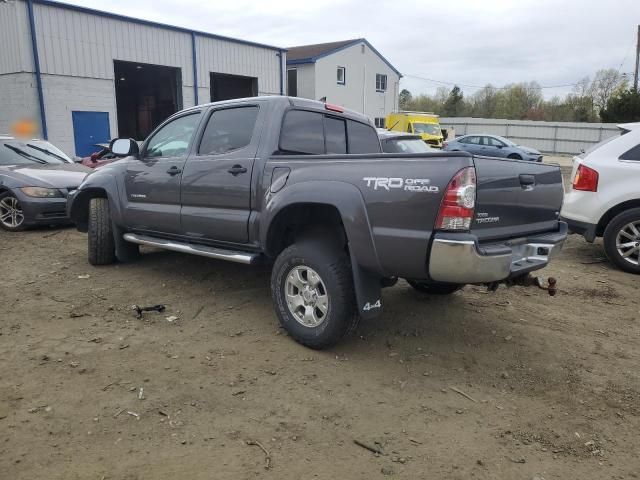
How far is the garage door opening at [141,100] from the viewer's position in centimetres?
2789

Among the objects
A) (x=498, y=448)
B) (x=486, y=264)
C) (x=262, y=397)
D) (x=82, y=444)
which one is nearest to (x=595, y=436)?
(x=498, y=448)

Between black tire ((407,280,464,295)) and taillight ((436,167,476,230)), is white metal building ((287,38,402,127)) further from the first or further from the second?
taillight ((436,167,476,230))

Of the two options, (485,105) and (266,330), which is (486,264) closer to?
(266,330)

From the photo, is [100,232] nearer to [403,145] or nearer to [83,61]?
[403,145]

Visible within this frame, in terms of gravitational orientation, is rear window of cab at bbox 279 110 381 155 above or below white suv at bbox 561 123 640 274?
above

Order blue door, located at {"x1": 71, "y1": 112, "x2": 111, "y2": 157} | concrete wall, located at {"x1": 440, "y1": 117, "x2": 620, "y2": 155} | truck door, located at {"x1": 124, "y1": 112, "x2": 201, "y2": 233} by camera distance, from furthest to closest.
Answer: concrete wall, located at {"x1": 440, "y1": 117, "x2": 620, "y2": 155}, blue door, located at {"x1": 71, "y1": 112, "x2": 111, "y2": 157}, truck door, located at {"x1": 124, "y1": 112, "x2": 201, "y2": 233}

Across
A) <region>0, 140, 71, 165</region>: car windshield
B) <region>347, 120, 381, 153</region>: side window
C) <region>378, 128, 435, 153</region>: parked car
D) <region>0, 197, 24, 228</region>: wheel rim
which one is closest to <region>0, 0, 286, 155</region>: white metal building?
<region>0, 140, 71, 165</region>: car windshield

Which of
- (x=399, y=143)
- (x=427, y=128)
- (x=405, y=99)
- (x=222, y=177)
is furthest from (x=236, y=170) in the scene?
(x=405, y=99)

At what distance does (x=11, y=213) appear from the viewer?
8.30 m

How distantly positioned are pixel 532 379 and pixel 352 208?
171cm

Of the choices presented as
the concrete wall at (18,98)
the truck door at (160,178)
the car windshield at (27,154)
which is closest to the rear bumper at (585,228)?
the truck door at (160,178)

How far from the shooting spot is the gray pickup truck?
10.7 feet

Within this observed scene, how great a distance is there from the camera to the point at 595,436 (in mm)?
2904

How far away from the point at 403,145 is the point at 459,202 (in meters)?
7.54
